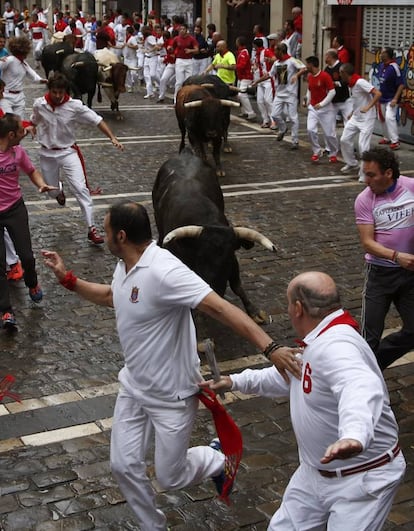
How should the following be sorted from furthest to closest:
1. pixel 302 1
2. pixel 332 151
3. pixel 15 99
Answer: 1. pixel 302 1
2. pixel 332 151
3. pixel 15 99

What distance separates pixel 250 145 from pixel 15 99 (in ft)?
17.1

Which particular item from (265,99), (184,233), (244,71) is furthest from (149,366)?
(244,71)

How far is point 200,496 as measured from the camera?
17.7 feet

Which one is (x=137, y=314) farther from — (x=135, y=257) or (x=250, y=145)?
(x=250, y=145)

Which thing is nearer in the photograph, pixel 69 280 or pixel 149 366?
pixel 149 366

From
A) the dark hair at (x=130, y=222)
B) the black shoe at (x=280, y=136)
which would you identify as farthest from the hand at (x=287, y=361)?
the black shoe at (x=280, y=136)

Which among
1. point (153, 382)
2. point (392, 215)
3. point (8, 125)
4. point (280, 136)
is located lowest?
point (280, 136)

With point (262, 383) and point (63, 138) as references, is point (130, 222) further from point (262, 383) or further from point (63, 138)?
point (63, 138)

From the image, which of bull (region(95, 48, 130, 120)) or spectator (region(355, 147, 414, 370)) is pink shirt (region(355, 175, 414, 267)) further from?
bull (region(95, 48, 130, 120))

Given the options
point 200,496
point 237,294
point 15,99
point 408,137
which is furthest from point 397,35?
point 200,496

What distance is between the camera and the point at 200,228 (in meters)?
7.73

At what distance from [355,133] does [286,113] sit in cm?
341

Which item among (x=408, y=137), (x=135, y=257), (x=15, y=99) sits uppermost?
(x=135, y=257)

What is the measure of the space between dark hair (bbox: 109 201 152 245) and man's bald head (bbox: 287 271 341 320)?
1.09 m
